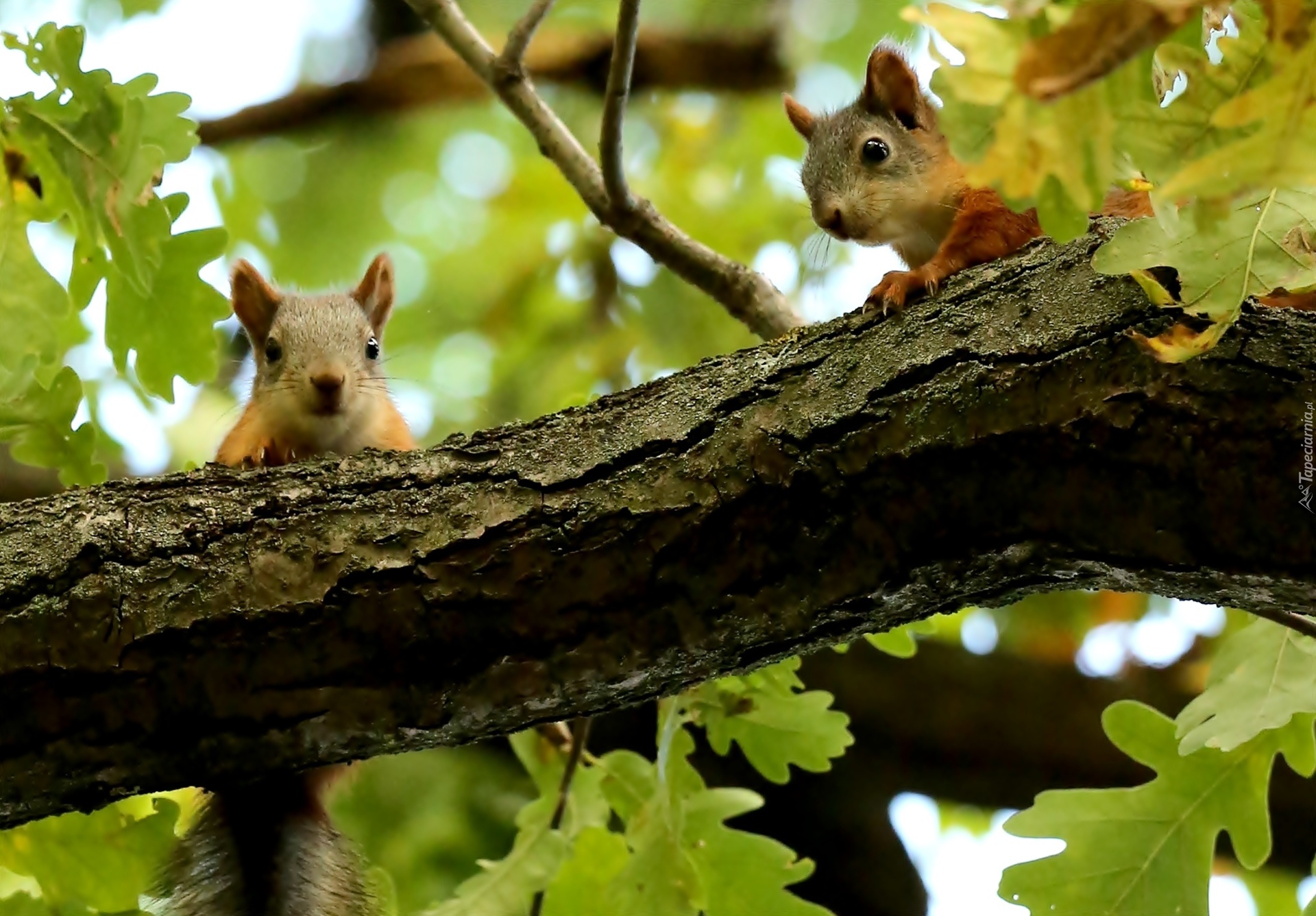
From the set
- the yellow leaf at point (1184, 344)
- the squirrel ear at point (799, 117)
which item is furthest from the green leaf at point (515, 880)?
the squirrel ear at point (799, 117)

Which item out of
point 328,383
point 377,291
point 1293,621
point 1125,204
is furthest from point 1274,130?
point 377,291

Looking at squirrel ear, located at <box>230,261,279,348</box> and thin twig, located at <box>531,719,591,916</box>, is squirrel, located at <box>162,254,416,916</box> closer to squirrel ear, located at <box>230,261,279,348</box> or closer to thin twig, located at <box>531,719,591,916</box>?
squirrel ear, located at <box>230,261,279,348</box>

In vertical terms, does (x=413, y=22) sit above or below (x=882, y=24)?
above

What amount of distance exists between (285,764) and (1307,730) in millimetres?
1510

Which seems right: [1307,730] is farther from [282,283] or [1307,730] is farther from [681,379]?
[282,283]

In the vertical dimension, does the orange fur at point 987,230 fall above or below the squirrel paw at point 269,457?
below

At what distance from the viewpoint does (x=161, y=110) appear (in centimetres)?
224

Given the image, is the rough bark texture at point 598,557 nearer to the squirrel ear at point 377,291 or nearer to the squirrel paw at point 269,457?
the squirrel paw at point 269,457

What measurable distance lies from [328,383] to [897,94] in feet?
4.21

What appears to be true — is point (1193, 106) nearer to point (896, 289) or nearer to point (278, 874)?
point (896, 289)

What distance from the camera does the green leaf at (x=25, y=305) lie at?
1992 mm

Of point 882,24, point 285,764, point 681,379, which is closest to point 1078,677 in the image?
point 882,24

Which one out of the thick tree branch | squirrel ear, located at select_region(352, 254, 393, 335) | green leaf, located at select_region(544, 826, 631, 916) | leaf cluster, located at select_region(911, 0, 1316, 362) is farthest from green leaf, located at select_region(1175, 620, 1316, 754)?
the thick tree branch

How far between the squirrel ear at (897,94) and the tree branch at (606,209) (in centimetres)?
51
